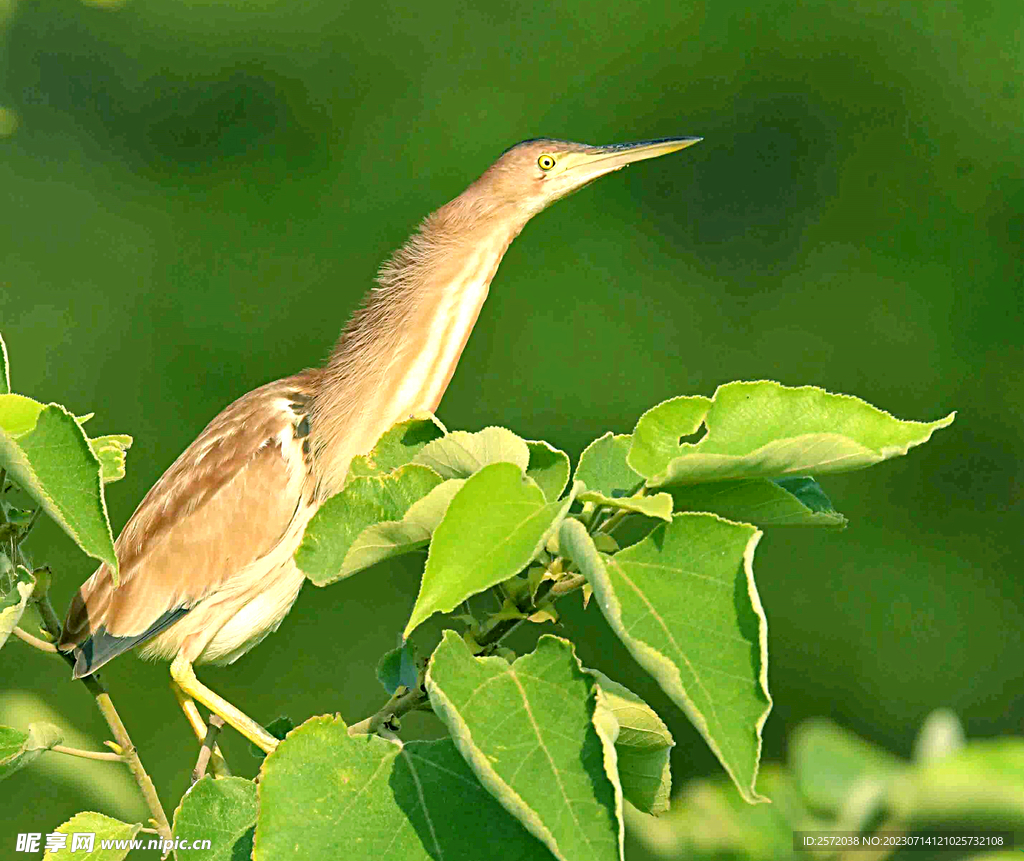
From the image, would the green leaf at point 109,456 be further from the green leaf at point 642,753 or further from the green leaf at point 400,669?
the green leaf at point 642,753

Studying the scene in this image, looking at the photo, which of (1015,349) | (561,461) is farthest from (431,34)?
(561,461)

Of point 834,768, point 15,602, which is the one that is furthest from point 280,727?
point 834,768

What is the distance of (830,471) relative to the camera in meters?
0.75

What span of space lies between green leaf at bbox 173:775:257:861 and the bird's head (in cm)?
94

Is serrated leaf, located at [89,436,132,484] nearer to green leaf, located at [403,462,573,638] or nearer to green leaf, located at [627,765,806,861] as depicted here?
green leaf, located at [403,462,573,638]

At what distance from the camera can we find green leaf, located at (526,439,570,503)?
0.78m

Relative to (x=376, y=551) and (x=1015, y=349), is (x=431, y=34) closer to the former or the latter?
(x=1015, y=349)

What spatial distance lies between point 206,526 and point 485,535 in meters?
1.02

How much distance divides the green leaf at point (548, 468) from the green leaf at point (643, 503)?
0.04 meters

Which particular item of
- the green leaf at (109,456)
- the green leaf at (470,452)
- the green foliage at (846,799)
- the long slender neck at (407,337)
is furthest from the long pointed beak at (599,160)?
the green foliage at (846,799)

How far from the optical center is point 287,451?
5.51 ft

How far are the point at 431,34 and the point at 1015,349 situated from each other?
199 cm

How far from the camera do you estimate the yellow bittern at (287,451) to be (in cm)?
146

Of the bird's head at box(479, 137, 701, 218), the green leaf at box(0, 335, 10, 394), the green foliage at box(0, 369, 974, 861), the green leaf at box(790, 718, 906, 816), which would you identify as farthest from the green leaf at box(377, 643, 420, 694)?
the bird's head at box(479, 137, 701, 218)
